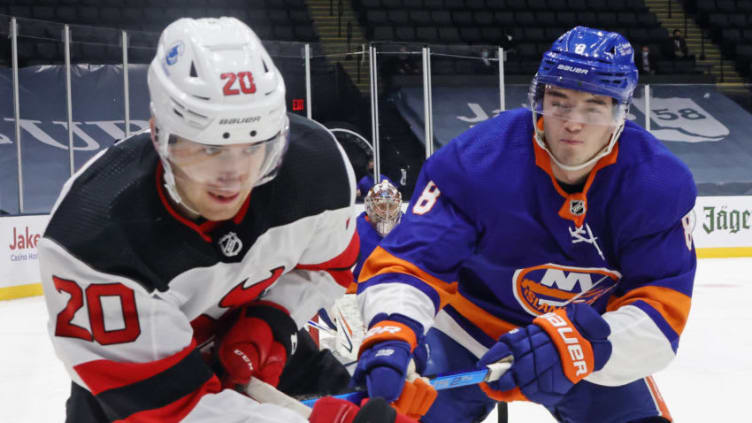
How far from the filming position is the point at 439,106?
8.16 metres

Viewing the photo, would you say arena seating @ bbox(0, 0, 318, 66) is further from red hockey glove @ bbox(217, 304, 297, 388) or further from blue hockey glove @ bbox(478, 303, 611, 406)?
blue hockey glove @ bbox(478, 303, 611, 406)

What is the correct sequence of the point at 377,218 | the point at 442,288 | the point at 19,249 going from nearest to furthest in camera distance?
the point at 442,288 < the point at 377,218 < the point at 19,249

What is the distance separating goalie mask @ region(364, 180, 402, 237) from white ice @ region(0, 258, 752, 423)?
1.37 metres

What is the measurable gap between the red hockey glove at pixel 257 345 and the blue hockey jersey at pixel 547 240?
0.19m

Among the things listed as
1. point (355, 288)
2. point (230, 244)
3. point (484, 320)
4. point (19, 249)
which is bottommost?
point (19, 249)

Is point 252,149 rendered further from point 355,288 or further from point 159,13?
point 159,13

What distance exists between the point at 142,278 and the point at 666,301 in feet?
3.49

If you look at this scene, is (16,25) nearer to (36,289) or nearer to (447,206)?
(36,289)

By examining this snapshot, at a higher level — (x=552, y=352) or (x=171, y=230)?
(x=171, y=230)

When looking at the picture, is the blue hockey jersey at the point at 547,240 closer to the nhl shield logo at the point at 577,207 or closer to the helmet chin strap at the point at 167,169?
the nhl shield logo at the point at 577,207

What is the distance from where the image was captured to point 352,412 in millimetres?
1505

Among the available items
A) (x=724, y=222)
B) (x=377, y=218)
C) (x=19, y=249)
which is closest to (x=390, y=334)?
(x=377, y=218)

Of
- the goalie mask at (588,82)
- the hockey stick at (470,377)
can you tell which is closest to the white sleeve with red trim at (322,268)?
the hockey stick at (470,377)

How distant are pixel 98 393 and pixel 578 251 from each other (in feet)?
3.49
